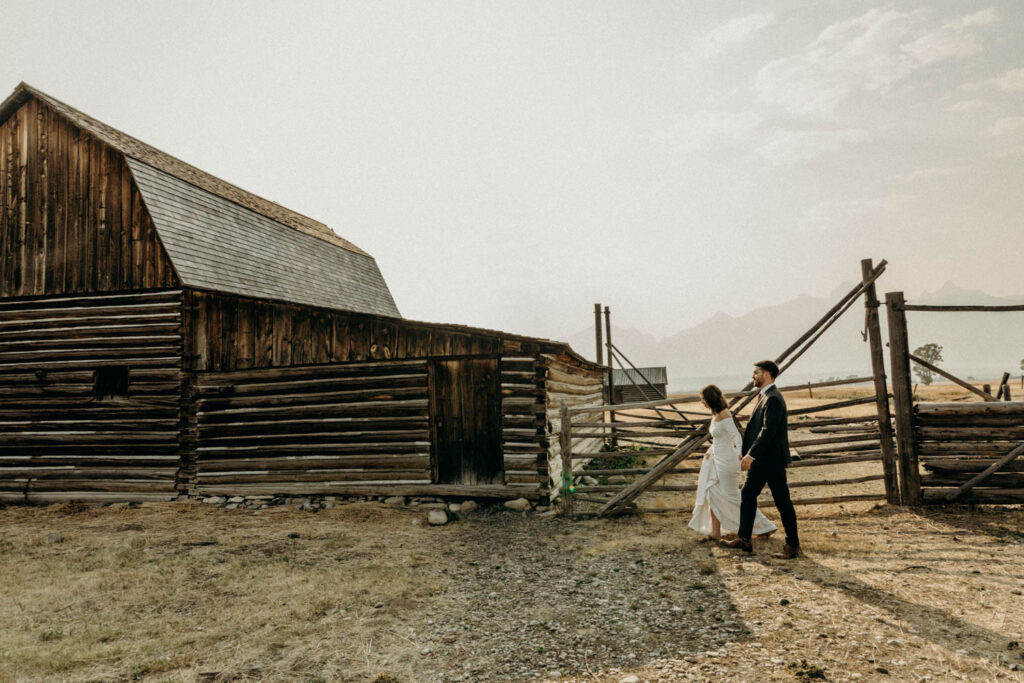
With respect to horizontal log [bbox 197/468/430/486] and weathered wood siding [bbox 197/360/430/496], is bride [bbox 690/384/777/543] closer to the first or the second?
weathered wood siding [bbox 197/360/430/496]

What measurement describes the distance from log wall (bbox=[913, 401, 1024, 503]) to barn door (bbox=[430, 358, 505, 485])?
6629 mm

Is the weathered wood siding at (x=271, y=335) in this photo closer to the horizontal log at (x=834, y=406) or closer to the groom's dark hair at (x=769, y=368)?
the groom's dark hair at (x=769, y=368)

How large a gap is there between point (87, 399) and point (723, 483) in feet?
40.5

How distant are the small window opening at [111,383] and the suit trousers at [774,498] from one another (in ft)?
39.2

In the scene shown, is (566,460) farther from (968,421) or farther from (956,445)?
(968,421)

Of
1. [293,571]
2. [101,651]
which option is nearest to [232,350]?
[293,571]

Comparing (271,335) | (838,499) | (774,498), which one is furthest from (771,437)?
(271,335)

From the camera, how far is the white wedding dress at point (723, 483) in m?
6.17

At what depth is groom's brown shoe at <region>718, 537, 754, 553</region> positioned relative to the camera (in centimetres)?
588

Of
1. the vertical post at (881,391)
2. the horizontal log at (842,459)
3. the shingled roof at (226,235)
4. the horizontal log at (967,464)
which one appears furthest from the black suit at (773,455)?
the shingled roof at (226,235)

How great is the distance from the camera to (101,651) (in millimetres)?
4309

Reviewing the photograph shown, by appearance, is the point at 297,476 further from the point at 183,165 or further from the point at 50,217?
the point at 183,165

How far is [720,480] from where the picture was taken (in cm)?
624

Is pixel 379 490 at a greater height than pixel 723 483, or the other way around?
pixel 723 483
